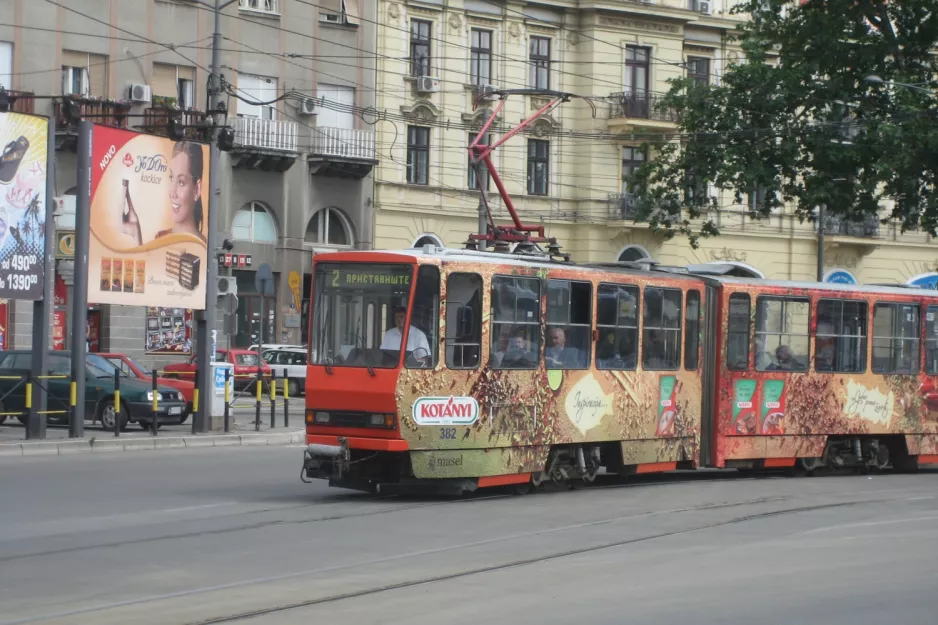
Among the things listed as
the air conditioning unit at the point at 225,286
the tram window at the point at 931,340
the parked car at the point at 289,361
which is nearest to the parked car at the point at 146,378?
the air conditioning unit at the point at 225,286

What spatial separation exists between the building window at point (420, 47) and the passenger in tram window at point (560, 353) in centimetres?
3241

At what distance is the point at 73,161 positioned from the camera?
42.6 metres

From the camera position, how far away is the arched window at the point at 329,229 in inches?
1890

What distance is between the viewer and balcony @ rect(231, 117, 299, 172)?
45.4 m

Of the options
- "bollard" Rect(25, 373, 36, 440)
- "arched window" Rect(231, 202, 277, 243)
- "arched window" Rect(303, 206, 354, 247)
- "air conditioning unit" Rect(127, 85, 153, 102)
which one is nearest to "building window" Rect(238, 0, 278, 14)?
"air conditioning unit" Rect(127, 85, 153, 102)

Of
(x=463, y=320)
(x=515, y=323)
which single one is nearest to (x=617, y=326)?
(x=515, y=323)

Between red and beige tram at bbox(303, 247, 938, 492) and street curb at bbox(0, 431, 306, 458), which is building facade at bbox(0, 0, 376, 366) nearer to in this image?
street curb at bbox(0, 431, 306, 458)

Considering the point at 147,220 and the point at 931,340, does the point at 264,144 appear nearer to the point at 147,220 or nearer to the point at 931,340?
the point at 147,220

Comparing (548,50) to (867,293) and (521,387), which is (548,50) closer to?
(867,293)

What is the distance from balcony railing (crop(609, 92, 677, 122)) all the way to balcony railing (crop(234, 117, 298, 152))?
1177 cm

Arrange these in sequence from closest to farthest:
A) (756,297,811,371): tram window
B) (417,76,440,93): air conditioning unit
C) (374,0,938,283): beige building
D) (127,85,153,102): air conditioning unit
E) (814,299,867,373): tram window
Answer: (756,297,811,371): tram window
(814,299,867,373): tram window
(127,85,153,102): air conditioning unit
(417,76,440,93): air conditioning unit
(374,0,938,283): beige building

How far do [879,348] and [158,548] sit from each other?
1305 cm

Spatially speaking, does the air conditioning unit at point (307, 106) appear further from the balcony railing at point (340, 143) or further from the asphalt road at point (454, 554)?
the asphalt road at point (454, 554)

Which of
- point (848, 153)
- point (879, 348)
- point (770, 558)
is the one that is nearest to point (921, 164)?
point (848, 153)
